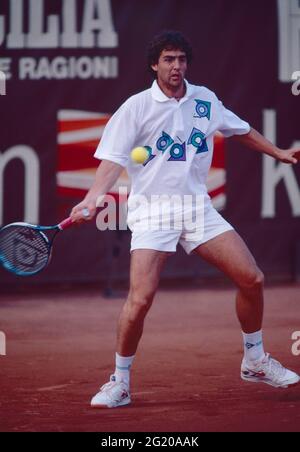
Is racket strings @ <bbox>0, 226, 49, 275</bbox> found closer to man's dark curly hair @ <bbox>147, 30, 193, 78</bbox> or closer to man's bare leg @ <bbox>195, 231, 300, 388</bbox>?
man's bare leg @ <bbox>195, 231, 300, 388</bbox>

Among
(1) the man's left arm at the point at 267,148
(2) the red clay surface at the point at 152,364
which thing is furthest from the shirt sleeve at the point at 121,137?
(2) the red clay surface at the point at 152,364

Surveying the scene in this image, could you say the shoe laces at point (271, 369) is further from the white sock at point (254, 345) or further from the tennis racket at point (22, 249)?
the tennis racket at point (22, 249)

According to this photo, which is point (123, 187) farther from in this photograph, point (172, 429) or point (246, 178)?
point (172, 429)

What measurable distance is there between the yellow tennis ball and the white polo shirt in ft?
0.13

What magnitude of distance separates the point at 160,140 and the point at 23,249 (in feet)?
2.94

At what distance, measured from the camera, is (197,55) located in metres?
8.77

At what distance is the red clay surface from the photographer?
4.37 meters

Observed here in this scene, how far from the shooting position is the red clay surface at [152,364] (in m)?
4.37

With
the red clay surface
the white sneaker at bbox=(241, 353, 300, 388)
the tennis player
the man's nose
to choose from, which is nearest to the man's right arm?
the tennis player

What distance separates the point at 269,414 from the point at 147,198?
1.14m
